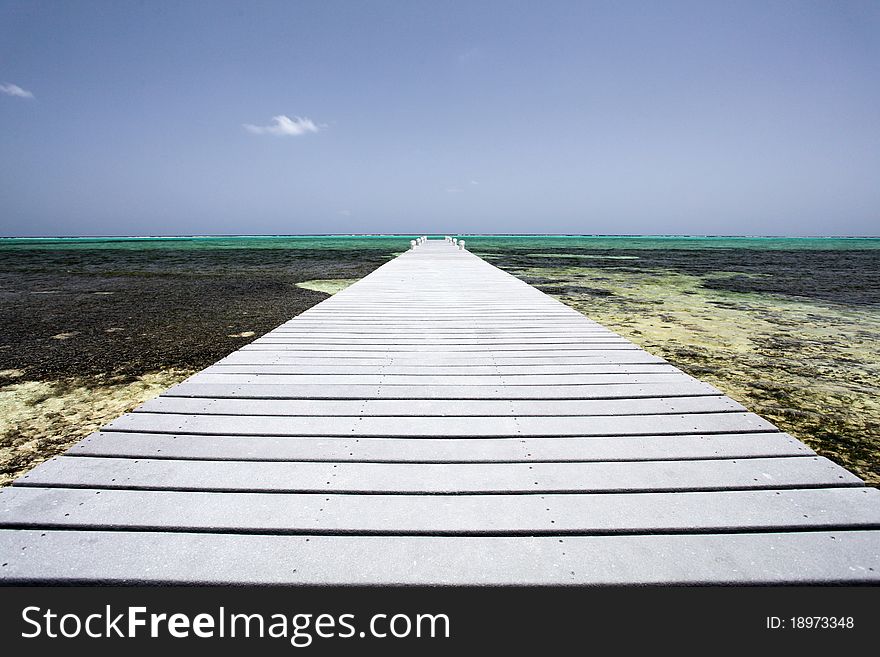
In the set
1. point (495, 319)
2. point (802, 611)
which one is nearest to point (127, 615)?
point (802, 611)

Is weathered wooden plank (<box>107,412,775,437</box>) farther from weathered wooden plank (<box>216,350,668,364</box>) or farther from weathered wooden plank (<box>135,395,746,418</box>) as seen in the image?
weathered wooden plank (<box>216,350,668,364</box>)

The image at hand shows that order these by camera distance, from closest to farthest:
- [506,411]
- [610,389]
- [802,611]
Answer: [802,611] < [506,411] < [610,389]

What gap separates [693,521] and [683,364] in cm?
531

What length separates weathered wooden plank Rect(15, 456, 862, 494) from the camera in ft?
6.31

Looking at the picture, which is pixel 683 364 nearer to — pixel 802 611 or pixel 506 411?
pixel 506 411

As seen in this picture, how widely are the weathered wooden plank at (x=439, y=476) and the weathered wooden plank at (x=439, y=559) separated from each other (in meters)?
0.31

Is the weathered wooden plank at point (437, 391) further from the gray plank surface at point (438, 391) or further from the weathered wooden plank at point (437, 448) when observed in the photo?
the weathered wooden plank at point (437, 448)

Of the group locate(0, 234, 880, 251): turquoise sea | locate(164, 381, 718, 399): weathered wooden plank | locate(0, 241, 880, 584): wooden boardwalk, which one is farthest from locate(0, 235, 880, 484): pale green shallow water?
locate(0, 234, 880, 251): turquoise sea

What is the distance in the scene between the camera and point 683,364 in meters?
6.34

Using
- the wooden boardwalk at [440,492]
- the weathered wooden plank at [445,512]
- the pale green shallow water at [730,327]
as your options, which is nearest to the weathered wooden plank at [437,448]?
the wooden boardwalk at [440,492]

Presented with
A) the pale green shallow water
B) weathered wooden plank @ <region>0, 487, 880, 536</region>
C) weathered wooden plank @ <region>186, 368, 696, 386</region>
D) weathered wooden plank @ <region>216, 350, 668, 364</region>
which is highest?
weathered wooden plank @ <region>216, 350, 668, 364</region>

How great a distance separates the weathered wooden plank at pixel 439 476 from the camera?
1.92 m

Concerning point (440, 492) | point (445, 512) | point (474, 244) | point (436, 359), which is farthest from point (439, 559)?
point (474, 244)

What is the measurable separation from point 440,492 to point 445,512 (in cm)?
13
